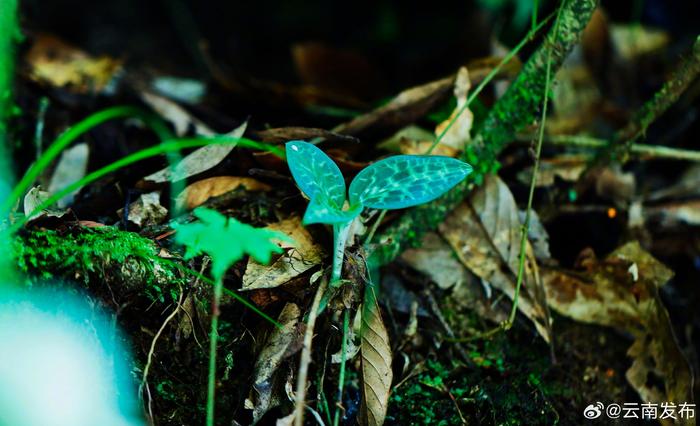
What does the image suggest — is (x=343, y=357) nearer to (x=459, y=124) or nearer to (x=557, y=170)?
(x=459, y=124)

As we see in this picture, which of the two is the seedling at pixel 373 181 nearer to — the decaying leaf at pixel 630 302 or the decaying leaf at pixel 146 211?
the decaying leaf at pixel 146 211

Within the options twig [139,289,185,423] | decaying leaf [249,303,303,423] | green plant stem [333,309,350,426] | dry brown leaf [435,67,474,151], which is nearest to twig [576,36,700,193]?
dry brown leaf [435,67,474,151]

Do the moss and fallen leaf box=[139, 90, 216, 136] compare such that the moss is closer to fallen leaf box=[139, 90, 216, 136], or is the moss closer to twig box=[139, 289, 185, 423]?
twig box=[139, 289, 185, 423]

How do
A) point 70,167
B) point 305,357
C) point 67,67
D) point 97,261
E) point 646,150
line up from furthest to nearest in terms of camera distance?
point 67,67 < point 646,150 < point 70,167 < point 97,261 < point 305,357

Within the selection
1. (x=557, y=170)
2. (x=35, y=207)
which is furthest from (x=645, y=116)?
(x=35, y=207)

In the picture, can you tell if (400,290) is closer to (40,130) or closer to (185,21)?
(40,130)
